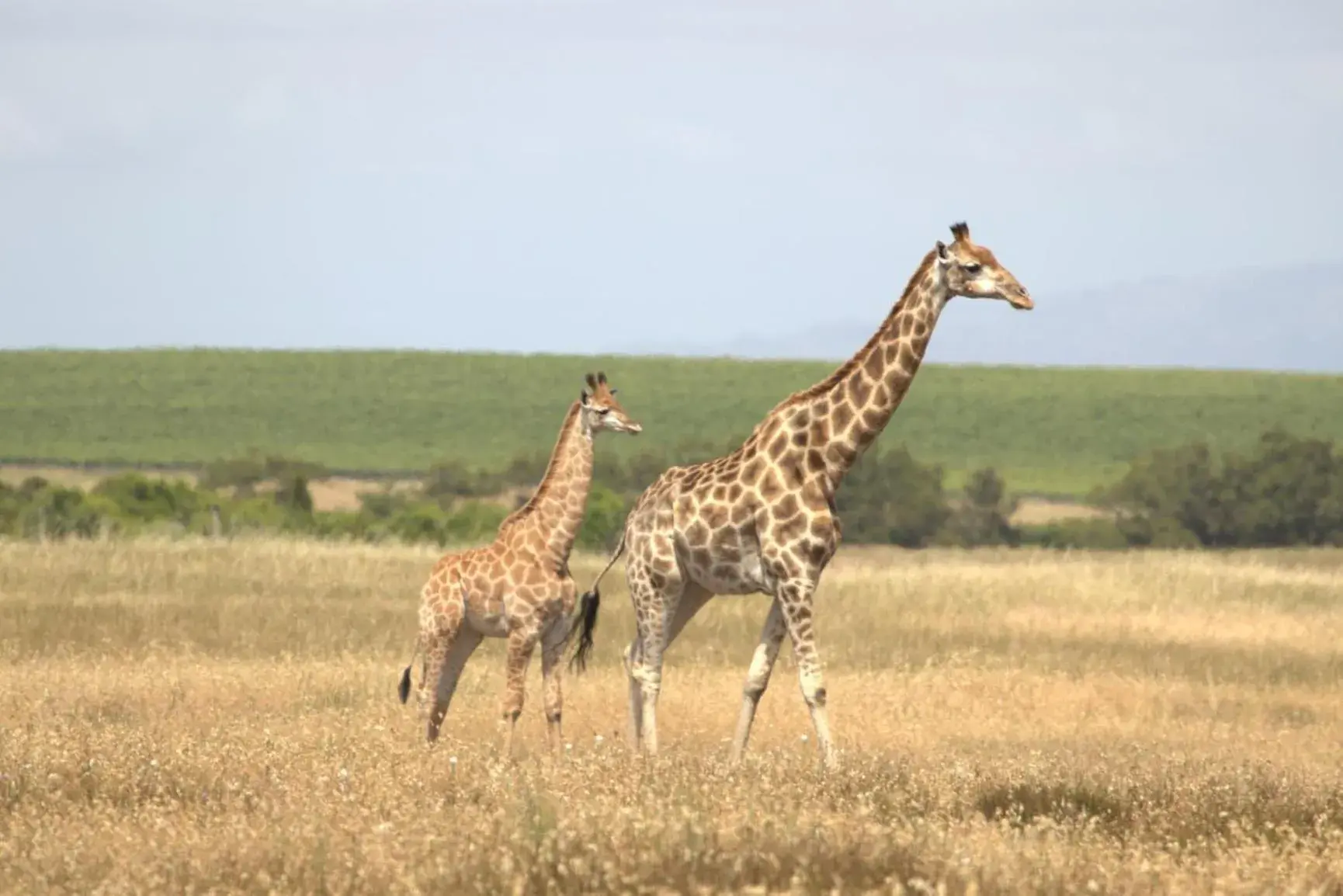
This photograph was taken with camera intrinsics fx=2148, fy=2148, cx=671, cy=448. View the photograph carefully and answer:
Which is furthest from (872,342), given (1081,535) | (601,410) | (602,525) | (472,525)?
(1081,535)

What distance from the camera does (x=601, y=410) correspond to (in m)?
12.8

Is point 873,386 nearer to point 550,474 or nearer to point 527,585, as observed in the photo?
point 550,474

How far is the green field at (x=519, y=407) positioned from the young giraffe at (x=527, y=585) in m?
77.4

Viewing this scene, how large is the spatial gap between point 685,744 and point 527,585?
7.42 ft

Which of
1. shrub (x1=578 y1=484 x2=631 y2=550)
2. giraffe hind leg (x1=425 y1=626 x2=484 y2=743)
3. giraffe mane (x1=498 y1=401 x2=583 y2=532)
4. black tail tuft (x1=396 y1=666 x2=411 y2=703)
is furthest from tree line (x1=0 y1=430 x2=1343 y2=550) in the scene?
giraffe mane (x1=498 y1=401 x2=583 y2=532)

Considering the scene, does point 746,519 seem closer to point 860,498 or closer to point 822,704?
point 822,704

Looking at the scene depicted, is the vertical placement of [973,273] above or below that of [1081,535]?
above

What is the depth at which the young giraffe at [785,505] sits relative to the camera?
469 inches

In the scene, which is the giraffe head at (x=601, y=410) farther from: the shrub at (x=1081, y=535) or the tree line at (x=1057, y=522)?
the shrub at (x=1081, y=535)

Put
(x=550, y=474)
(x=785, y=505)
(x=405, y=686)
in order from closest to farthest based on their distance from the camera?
(x=785, y=505) < (x=550, y=474) < (x=405, y=686)

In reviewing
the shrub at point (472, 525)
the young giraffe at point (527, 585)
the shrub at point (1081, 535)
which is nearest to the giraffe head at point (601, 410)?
the young giraffe at point (527, 585)

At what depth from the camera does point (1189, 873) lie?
8031mm

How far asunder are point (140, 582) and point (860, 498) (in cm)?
3860

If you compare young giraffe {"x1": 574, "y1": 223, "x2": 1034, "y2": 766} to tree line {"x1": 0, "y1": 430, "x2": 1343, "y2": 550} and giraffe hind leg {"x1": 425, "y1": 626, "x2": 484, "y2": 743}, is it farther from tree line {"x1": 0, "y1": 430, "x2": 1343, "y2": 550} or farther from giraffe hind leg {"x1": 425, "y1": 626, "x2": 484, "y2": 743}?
tree line {"x1": 0, "y1": 430, "x2": 1343, "y2": 550}
